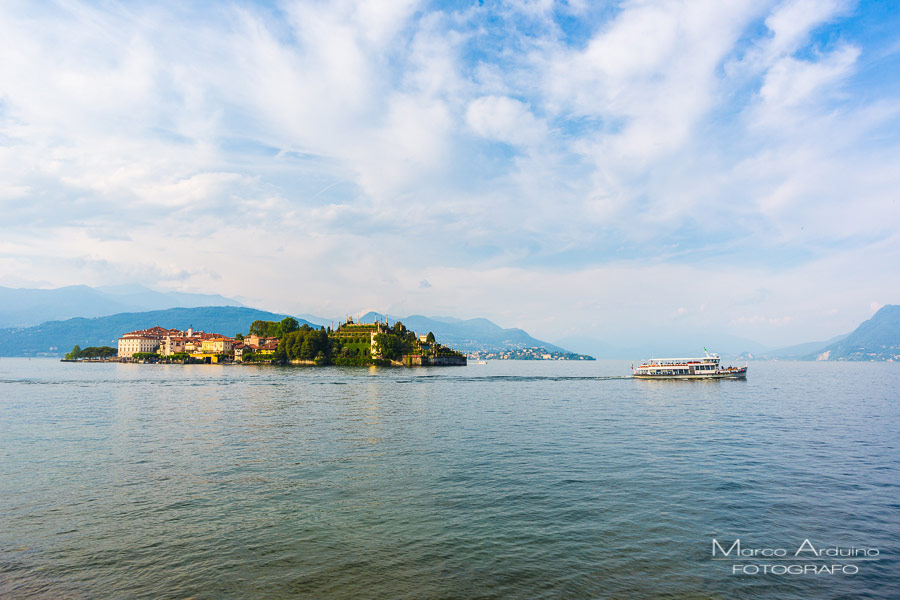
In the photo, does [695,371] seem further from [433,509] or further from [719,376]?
[433,509]

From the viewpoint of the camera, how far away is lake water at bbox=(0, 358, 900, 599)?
555 inches

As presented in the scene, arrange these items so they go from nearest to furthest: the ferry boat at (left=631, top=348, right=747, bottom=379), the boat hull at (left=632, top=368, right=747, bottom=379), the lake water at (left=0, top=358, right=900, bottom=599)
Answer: the lake water at (left=0, top=358, right=900, bottom=599)
the boat hull at (left=632, top=368, right=747, bottom=379)
the ferry boat at (left=631, top=348, right=747, bottom=379)

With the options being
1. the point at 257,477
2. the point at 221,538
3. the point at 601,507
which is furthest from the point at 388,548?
the point at 257,477

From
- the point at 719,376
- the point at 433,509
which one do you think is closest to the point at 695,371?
the point at 719,376

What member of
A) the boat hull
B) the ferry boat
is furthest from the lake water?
the ferry boat

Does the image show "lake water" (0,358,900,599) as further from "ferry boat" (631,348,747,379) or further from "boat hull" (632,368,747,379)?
"ferry boat" (631,348,747,379)

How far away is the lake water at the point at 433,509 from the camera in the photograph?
46.2 feet

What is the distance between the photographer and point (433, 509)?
64.8 feet

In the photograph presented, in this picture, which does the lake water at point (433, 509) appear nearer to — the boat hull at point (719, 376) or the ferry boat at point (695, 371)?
the boat hull at point (719, 376)

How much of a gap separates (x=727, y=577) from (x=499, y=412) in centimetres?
3830

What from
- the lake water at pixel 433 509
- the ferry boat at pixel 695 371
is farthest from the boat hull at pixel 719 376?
the lake water at pixel 433 509

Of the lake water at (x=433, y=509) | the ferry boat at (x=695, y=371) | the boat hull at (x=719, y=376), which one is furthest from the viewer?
the ferry boat at (x=695, y=371)

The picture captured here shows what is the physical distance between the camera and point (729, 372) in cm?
11400

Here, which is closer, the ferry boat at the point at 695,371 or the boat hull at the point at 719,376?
the boat hull at the point at 719,376
